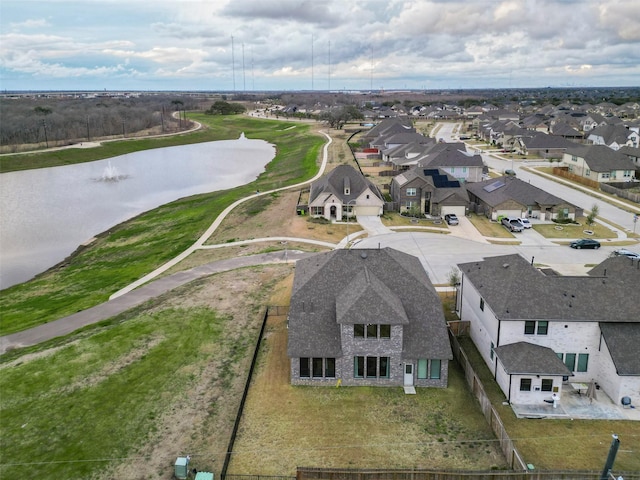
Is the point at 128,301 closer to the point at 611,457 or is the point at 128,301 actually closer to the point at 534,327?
the point at 534,327

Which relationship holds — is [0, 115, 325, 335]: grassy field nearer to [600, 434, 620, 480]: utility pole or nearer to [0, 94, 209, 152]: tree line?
[600, 434, 620, 480]: utility pole

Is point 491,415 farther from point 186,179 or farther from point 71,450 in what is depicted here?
point 186,179

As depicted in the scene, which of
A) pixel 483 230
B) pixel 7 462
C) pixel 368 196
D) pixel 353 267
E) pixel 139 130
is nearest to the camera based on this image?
pixel 7 462

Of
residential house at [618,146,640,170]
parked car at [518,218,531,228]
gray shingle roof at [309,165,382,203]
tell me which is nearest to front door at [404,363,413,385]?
parked car at [518,218,531,228]

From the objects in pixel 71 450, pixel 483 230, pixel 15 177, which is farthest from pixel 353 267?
pixel 15 177

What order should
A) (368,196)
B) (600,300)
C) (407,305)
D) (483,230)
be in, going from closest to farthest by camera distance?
1. (600,300)
2. (407,305)
3. (483,230)
4. (368,196)

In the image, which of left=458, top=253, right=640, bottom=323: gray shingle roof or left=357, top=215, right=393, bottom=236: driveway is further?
left=357, top=215, right=393, bottom=236: driveway

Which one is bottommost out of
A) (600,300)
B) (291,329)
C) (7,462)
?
(7,462)
